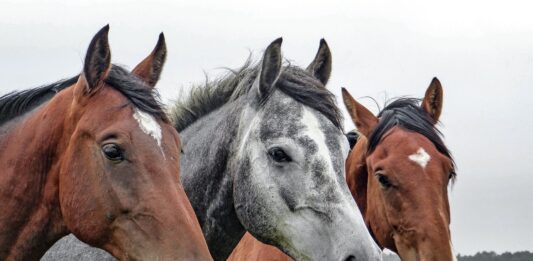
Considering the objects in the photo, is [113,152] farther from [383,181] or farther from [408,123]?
[408,123]

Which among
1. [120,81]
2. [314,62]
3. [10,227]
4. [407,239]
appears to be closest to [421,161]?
[407,239]

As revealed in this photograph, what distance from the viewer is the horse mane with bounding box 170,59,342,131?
615 centimetres

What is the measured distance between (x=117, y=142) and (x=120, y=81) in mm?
526

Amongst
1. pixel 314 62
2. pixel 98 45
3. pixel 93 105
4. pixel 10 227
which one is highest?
pixel 314 62

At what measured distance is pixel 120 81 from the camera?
506 centimetres

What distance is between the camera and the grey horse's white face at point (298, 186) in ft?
18.1

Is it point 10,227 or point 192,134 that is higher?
point 192,134

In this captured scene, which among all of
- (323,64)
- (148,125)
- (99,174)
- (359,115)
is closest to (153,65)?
(148,125)

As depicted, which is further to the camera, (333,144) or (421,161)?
(421,161)

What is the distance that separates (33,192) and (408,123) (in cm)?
422

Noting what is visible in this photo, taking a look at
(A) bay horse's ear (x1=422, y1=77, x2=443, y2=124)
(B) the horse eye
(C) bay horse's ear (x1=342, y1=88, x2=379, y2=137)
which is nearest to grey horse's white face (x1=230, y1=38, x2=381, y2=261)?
(C) bay horse's ear (x1=342, y1=88, x2=379, y2=137)

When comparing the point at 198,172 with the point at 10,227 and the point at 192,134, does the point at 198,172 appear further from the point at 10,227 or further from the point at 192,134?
the point at 10,227

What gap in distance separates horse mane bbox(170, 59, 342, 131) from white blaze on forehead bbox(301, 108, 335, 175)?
0.14 metres

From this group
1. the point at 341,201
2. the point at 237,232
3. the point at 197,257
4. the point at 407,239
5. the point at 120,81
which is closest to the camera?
the point at 197,257
